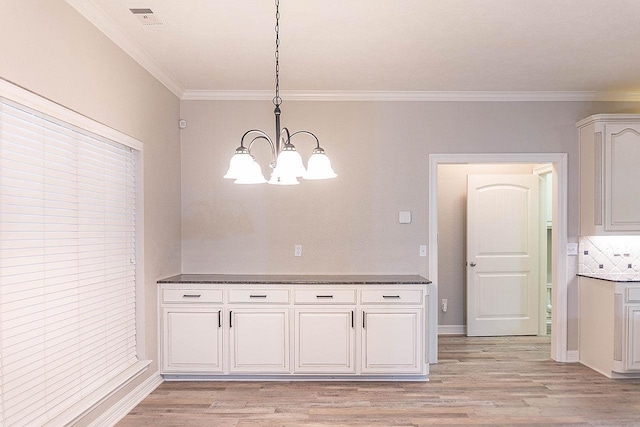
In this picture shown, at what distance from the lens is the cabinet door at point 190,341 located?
12.3 ft

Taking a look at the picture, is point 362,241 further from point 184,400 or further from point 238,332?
point 184,400

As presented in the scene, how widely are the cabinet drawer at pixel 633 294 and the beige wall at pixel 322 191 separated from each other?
3.98 ft

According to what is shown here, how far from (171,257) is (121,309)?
2.89 ft

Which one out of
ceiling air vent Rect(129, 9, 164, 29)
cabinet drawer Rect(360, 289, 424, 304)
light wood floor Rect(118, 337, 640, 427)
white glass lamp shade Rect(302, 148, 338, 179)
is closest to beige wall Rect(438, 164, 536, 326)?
light wood floor Rect(118, 337, 640, 427)

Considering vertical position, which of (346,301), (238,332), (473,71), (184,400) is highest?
(473,71)

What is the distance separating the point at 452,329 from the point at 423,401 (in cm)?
225

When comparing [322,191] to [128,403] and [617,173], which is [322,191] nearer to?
→ [128,403]

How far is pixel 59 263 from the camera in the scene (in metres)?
2.44

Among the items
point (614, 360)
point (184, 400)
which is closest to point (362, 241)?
point (184, 400)

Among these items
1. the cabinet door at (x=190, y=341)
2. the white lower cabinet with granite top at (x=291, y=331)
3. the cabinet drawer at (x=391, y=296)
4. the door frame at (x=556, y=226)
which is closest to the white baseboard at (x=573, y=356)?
the door frame at (x=556, y=226)

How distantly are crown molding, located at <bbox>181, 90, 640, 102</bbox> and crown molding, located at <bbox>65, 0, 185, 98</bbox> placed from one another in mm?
415

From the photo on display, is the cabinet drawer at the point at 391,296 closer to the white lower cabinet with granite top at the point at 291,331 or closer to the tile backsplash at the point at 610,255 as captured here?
the white lower cabinet with granite top at the point at 291,331

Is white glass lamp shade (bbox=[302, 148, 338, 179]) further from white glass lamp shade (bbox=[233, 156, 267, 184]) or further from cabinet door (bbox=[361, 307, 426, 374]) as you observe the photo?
cabinet door (bbox=[361, 307, 426, 374])

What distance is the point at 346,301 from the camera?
3.76 meters
